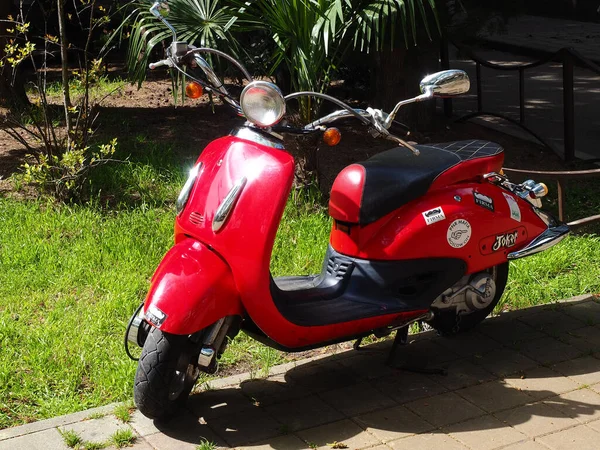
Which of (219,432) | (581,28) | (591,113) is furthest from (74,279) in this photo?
(581,28)

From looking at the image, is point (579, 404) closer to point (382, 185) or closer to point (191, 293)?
point (382, 185)

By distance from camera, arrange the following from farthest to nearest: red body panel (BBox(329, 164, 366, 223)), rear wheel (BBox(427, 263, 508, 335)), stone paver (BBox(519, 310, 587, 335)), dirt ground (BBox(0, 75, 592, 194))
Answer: dirt ground (BBox(0, 75, 592, 194)), stone paver (BBox(519, 310, 587, 335)), rear wheel (BBox(427, 263, 508, 335)), red body panel (BBox(329, 164, 366, 223))

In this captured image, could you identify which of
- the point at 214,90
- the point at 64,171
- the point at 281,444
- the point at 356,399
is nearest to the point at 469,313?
the point at 356,399

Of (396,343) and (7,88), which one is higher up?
(7,88)

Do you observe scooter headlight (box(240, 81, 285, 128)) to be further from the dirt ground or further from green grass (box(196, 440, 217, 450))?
the dirt ground

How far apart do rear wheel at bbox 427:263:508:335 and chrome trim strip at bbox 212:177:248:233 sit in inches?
51.0

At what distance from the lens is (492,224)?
428 centimetres

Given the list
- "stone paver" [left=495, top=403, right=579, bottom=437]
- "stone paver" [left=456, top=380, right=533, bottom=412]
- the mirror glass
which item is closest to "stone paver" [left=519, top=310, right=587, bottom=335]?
"stone paver" [left=456, top=380, right=533, bottom=412]

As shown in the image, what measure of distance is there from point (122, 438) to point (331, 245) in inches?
51.8

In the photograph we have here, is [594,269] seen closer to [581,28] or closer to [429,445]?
[429,445]

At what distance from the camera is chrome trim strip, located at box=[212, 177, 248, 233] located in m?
3.66

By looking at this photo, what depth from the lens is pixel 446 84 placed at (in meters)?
3.72

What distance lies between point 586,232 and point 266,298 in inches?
123

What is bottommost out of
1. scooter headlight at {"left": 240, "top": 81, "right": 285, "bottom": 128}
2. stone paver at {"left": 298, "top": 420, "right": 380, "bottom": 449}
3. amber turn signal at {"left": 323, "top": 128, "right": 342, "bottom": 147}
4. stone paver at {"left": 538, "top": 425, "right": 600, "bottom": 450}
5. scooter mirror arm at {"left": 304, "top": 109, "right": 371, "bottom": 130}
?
stone paver at {"left": 538, "top": 425, "right": 600, "bottom": 450}
